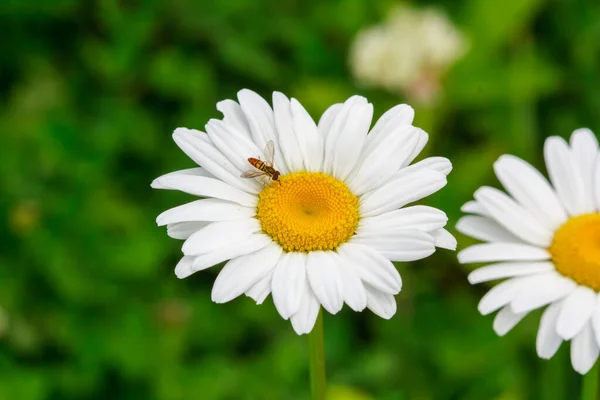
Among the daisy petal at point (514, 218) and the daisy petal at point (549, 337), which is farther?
the daisy petal at point (514, 218)

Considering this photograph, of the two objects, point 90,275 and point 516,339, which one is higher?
point 90,275

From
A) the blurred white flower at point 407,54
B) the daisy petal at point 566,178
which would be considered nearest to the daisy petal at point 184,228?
the daisy petal at point 566,178

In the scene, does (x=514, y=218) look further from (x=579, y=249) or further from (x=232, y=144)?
(x=232, y=144)

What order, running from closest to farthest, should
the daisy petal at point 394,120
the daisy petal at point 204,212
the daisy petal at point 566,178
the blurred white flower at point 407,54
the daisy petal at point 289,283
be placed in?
the daisy petal at point 289,283
the daisy petal at point 204,212
the daisy petal at point 394,120
the daisy petal at point 566,178
the blurred white flower at point 407,54

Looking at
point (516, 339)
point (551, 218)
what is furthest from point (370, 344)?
point (551, 218)

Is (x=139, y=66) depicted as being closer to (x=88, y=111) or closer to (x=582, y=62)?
(x=88, y=111)

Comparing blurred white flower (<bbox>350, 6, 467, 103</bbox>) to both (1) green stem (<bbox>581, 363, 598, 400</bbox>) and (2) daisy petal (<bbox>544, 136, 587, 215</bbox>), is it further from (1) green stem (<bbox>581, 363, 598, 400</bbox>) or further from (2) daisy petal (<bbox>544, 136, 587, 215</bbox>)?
(1) green stem (<bbox>581, 363, 598, 400</bbox>)

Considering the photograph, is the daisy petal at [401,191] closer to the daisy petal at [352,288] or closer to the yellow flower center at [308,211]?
the yellow flower center at [308,211]
